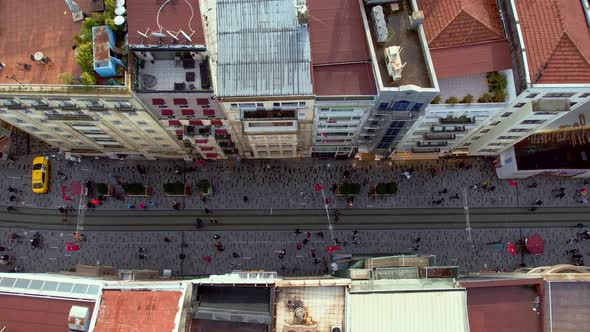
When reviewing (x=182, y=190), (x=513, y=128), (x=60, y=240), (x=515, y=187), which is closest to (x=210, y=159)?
(x=182, y=190)

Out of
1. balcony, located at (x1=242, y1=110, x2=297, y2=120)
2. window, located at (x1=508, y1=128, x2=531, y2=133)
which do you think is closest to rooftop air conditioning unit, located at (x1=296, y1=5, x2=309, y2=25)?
balcony, located at (x1=242, y1=110, x2=297, y2=120)

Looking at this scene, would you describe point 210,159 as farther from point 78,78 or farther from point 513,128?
point 513,128

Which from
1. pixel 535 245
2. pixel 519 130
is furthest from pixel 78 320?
pixel 535 245

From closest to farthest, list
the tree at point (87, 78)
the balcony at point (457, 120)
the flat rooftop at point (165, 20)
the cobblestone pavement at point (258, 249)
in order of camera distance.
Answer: the flat rooftop at point (165, 20), the tree at point (87, 78), the balcony at point (457, 120), the cobblestone pavement at point (258, 249)

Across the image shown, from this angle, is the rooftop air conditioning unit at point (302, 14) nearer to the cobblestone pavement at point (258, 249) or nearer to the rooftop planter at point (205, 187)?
the rooftop planter at point (205, 187)

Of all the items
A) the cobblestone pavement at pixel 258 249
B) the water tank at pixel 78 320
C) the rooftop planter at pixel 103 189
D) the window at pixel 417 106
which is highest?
the window at pixel 417 106

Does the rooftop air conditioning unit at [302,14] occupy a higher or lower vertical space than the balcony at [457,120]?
higher

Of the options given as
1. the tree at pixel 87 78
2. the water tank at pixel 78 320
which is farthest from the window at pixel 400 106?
the water tank at pixel 78 320

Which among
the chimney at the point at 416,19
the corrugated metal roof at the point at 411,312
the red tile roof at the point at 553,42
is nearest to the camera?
the corrugated metal roof at the point at 411,312
